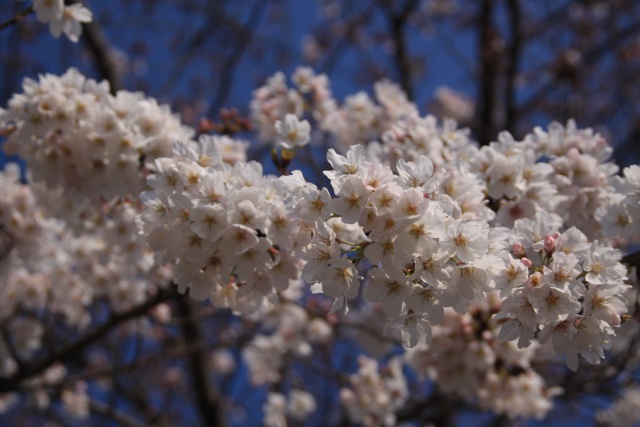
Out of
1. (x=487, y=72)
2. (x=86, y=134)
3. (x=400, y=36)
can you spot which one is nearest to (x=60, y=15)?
(x=86, y=134)

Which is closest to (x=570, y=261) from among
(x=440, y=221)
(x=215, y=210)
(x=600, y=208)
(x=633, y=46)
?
(x=440, y=221)

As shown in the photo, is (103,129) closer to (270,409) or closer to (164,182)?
(164,182)

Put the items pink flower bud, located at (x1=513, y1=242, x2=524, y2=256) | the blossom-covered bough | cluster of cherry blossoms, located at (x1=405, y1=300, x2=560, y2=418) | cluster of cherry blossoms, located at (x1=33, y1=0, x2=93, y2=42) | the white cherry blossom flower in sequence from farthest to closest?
1. cluster of cherry blossoms, located at (x1=405, y1=300, x2=560, y2=418)
2. cluster of cherry blossoms, located at (x1=33, y1=0, x2=93, y2=42)
3. the white cherry blossom flower
4. pink flower bud, located at (x1=513, y1=242, x2=524, y2=256)
5. the blossom-covered bough

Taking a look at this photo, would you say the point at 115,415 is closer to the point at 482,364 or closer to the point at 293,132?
the point at 482,364

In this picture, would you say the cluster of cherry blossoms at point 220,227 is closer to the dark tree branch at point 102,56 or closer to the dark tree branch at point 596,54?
the dark tree branch at point 102,56

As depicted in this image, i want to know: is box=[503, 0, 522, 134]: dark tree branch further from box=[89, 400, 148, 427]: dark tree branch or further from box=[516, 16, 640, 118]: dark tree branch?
box=[89, 400, 148, 427]: dark tree branch

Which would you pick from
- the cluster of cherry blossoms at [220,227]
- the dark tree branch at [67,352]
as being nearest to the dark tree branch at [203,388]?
the dark tree branch at [67,352]

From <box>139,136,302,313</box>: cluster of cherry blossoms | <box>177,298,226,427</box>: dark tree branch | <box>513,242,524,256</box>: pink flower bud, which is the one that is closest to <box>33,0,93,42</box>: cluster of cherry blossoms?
<box>139,136,302,313</box>: cluster of cherry blossoms
